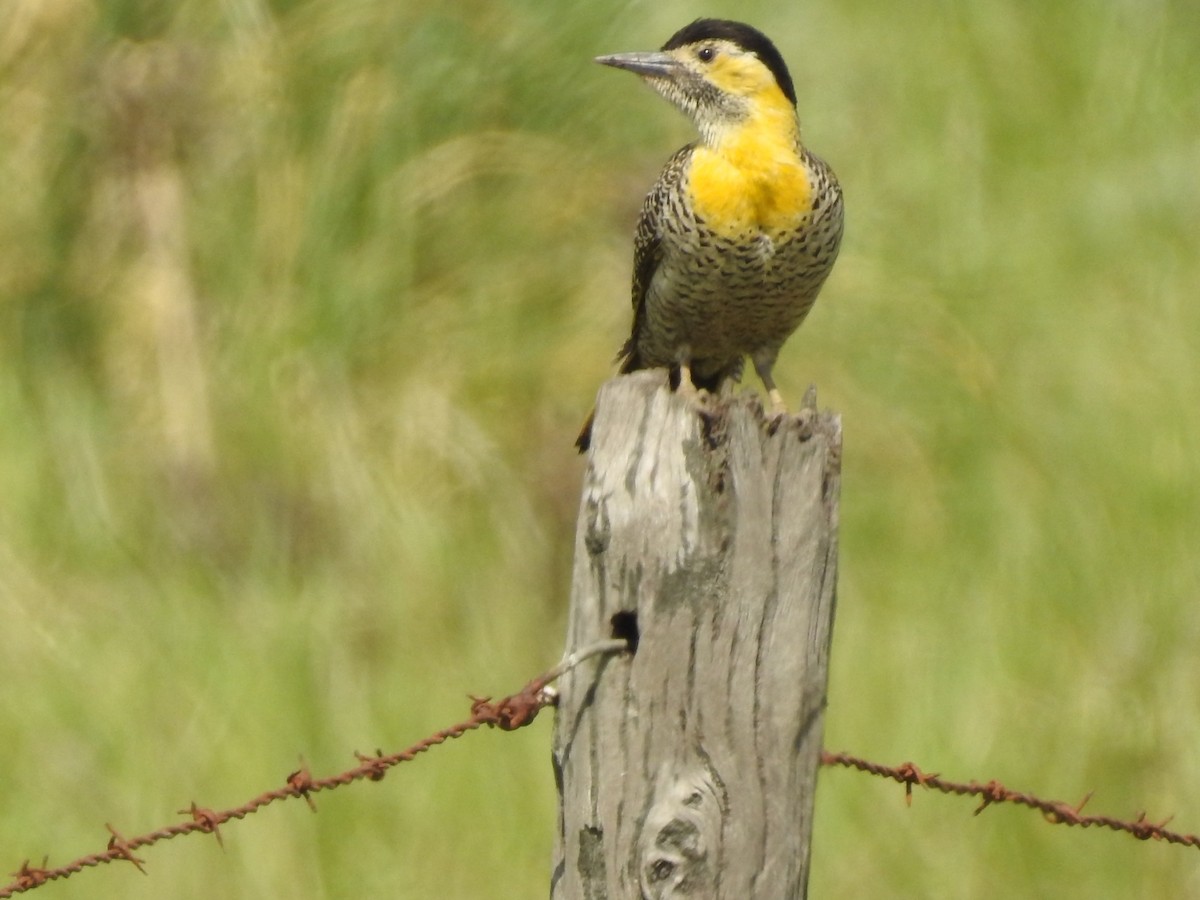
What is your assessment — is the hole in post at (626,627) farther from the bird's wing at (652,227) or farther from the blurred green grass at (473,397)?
the blurred green grass at (473,397)

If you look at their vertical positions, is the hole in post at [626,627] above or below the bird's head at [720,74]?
below

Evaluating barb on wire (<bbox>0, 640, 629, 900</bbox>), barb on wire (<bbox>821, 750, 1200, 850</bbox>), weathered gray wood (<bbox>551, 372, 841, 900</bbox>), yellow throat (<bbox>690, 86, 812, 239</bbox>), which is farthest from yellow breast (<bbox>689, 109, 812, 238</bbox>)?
weathered gray wood (<bbox>551, 372, 841, 900</bbox>)

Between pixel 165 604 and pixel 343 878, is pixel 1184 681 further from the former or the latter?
pixel 165 604

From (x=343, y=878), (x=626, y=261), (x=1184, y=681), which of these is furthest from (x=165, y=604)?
(x=1184, y=681)

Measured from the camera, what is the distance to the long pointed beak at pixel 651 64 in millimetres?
4566

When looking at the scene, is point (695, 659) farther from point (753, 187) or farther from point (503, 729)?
point (753, 187)

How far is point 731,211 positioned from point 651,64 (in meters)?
0.55

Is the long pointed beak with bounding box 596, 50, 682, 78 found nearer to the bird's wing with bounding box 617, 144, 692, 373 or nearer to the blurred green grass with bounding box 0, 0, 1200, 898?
the bird's wing with bounding box 617, 144, 692, 373

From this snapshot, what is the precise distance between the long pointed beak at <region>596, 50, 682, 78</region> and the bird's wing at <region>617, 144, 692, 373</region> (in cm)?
19

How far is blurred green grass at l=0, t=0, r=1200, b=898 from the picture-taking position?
6094mm

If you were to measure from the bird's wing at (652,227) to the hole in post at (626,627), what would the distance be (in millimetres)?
2113

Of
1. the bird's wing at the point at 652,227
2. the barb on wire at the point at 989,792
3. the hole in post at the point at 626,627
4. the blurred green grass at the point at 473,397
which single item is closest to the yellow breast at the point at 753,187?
the bird's wing at the point at 652,227

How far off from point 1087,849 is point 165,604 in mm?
3147

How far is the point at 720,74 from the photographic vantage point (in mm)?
4520
